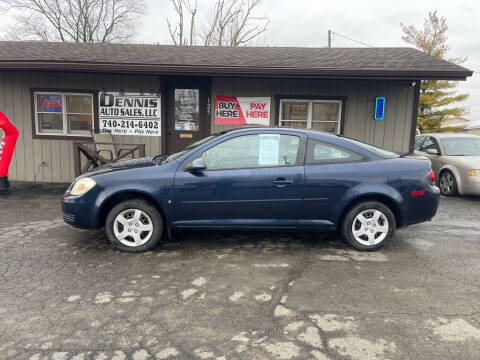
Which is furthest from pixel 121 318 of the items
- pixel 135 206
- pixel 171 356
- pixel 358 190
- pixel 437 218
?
pixel 437 218

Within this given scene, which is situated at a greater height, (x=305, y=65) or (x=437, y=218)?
(x=305, y=65)

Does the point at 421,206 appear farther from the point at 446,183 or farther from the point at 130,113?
the point at 130,113

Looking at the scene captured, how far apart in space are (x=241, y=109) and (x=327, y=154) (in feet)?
14.9

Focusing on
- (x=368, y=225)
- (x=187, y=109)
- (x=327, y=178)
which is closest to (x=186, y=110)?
(x=187, y=109)

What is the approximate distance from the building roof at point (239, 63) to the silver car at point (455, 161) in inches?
66.1

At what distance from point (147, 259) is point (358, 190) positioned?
250 centimetres

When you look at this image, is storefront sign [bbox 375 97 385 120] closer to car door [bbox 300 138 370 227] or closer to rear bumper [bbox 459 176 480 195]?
rear bumper [bbox 459 176 480 195]

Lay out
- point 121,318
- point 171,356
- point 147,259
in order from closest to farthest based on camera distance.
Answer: point 171,356, point 121,318, point 147,259

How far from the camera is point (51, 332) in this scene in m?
2.52

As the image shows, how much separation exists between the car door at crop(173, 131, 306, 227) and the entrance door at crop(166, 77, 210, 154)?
4448 millimetres

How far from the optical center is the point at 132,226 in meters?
4.09

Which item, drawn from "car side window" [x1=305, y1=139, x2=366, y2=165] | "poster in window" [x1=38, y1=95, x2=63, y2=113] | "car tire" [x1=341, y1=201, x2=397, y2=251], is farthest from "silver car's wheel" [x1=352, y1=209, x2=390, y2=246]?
"poster in window" [x1=38, y1=95, x2=63, y2=113]

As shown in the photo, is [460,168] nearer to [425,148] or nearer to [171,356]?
[425,148]

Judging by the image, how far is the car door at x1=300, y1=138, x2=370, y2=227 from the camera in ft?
13.3
